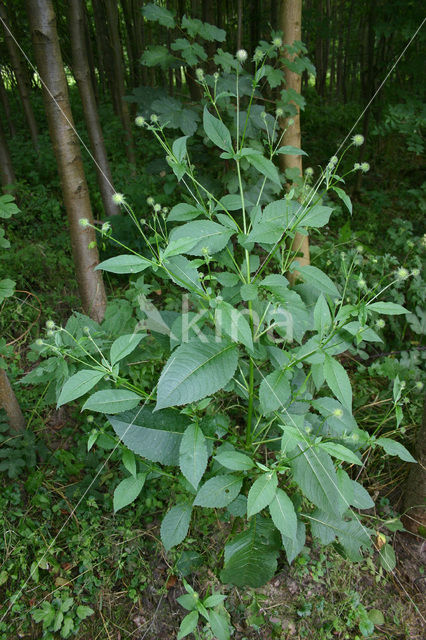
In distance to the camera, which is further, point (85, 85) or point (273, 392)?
point (85, 85)

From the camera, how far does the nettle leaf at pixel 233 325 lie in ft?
3.67

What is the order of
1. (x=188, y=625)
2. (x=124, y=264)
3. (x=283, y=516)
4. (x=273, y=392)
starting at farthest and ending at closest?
(x=188, y=625) → (x=273, y=392) → (x=283, y=516) → (x=124, y=264)

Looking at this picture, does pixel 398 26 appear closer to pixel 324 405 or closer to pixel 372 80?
pixel 372 80

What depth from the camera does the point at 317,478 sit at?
4.43 feet

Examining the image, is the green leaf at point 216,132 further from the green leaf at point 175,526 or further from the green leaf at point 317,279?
the green leaf at point 175,526

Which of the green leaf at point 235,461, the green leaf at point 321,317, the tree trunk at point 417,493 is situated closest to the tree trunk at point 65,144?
the green leaf at point 321,317

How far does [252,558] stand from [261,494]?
55 centimetres

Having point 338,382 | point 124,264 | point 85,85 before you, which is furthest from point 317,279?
point 85,85

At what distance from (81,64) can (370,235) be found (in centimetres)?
301

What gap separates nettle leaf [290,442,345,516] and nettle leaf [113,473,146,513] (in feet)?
1.95

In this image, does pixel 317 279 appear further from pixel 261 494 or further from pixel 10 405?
pixel 10 405

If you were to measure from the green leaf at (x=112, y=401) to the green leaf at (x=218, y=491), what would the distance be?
1.39 feet

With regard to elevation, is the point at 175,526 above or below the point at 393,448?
below

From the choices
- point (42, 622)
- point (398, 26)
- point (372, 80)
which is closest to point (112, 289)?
point (42, 622)
